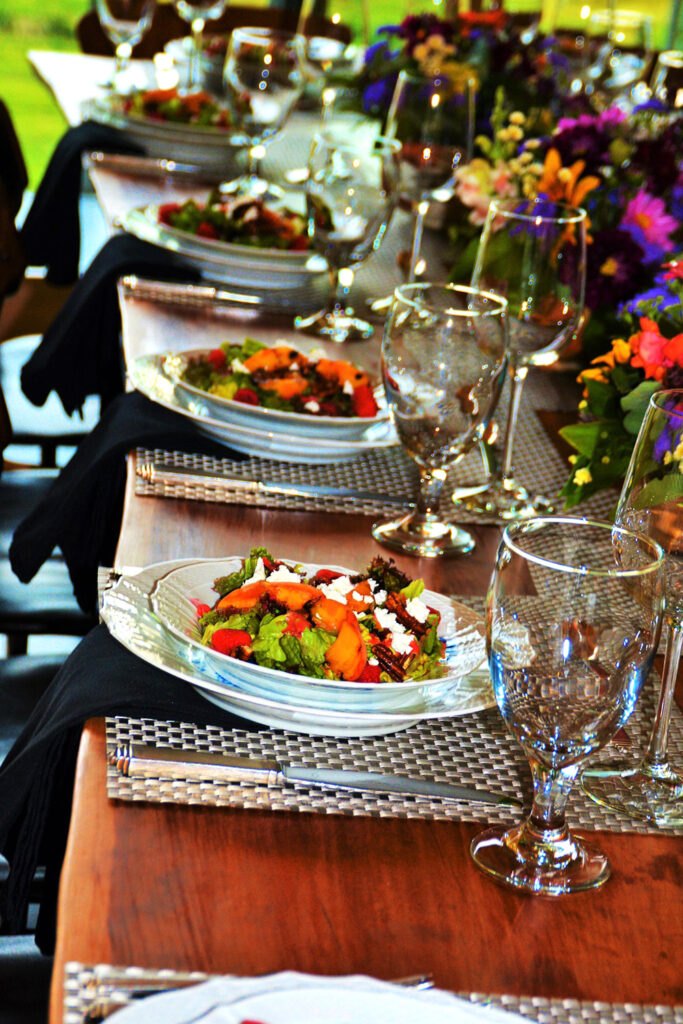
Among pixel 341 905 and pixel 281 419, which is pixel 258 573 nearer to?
pixel 341 905

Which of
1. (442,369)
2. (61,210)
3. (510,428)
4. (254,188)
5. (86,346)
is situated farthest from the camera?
(61,210)

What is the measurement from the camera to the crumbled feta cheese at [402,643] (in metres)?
0.90

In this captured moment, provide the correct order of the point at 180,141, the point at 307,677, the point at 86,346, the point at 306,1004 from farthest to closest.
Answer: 1. the point at 180,141
2. the point at 86,346
3. the point at 307,677
4. the point at 306,1004

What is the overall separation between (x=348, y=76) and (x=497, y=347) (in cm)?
222

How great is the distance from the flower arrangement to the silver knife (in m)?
0.55

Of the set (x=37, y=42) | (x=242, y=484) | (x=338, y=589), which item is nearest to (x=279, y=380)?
(x=242, y=484)

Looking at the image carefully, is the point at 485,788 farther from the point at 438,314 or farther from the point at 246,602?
the point at 438,314

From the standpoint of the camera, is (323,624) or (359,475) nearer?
(323,624)

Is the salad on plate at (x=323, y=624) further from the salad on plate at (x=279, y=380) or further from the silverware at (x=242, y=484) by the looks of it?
the salad on plate at (x=279, y=380)

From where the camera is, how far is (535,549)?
798mm

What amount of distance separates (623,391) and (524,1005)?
2.56ft

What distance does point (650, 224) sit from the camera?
1.74 metres

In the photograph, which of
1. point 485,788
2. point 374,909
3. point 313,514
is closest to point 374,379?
point 313,514

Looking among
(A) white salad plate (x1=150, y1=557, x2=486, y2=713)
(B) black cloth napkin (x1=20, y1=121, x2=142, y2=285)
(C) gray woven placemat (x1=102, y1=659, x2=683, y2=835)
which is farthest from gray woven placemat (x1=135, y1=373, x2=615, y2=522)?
(B) black cloth napkin (x1=20, y1=121, x2=142, y2=285)
